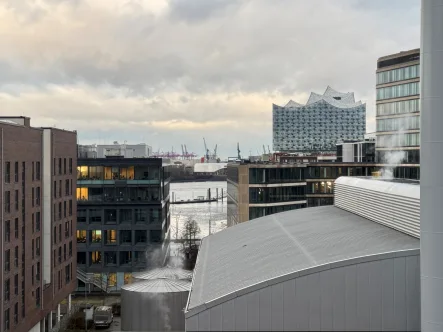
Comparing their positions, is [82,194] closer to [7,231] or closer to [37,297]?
[37,297]

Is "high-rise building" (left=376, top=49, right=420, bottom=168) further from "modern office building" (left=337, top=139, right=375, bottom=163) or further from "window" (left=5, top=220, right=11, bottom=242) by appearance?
"window" (left=5, top=220, right=11, bottom=242)

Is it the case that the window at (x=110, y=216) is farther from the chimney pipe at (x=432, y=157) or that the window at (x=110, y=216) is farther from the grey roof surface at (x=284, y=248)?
the chimney pipe at (x=432, y=157)

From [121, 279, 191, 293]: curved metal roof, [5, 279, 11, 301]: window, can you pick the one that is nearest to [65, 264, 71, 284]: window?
[5, 279, 11, 301]: window

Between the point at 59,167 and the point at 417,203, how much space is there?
43419 mm

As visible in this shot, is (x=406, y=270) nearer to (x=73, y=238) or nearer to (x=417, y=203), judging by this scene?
(x=417, y=203)

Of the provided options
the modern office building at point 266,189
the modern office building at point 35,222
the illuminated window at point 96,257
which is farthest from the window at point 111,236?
the modern office building at point 266,189

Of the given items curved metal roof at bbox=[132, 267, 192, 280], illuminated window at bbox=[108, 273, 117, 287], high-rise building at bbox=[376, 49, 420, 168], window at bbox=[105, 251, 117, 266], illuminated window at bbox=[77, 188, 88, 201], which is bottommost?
illuminated window at bbox=[108, 273, 117, 287]

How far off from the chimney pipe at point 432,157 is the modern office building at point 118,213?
64741 millimetres

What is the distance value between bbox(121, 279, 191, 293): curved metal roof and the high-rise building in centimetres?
5250

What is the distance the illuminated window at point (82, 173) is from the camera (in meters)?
82.3

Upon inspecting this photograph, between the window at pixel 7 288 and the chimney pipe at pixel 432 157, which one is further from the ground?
the chimney pipe at pixel 432 157

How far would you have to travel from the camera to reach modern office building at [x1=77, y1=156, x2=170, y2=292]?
3206 inches

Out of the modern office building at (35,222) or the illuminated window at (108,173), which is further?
the illuminated window at (108,173)

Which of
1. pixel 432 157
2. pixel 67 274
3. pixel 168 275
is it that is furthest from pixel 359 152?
pixel 432 157
